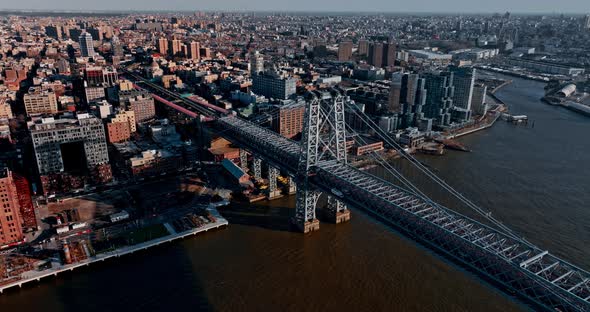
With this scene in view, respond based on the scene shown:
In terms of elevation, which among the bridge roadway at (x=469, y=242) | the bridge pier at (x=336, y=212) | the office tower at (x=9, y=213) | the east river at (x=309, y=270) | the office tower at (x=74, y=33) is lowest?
the east river at (x=309, y=270)

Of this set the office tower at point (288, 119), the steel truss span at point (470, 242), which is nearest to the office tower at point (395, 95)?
the office tower at point (288, 119)

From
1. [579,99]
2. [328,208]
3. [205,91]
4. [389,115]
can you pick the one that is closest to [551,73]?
[579,99]

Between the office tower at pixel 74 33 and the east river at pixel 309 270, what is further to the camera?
the office tower at pixel 74 33

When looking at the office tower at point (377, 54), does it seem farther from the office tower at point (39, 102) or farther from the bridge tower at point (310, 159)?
the bridge tower at point (310, 159)

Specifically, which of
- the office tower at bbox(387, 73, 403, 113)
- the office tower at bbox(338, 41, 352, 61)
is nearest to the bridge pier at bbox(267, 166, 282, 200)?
the office tower at bbox(387, 73, 403, 113)

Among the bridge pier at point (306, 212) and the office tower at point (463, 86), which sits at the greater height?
the office tower at point (463, 86)

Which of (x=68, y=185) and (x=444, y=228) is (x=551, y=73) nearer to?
(x=444, y=228)
